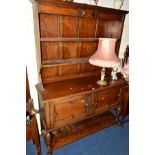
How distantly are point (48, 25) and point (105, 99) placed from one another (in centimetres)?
124

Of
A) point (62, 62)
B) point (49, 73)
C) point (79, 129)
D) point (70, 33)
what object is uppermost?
point (70, 33)

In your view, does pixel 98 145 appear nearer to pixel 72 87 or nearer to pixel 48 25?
pixel 72 87

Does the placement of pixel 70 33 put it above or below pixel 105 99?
above

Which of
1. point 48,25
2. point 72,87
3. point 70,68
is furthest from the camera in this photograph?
point 70,68

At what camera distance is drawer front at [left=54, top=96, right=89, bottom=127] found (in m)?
1.50

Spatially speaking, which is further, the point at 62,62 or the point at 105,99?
the point at 105,99

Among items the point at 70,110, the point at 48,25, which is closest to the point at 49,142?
the point at 70,110

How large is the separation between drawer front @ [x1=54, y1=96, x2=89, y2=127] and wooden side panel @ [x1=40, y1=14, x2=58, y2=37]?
81 centimetres

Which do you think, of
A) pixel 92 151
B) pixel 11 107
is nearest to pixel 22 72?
pixel 11 107

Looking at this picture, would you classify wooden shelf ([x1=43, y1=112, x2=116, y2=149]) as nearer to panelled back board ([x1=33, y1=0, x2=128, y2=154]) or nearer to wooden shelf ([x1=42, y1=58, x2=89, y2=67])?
panelled back board ([x1=33, y1=0, x2=128, y2=154])

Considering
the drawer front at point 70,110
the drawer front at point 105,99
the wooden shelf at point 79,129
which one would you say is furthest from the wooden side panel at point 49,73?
the wooden shelf at point 79,129

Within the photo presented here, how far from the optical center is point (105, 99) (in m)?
1.88

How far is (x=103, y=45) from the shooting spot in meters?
1.67
